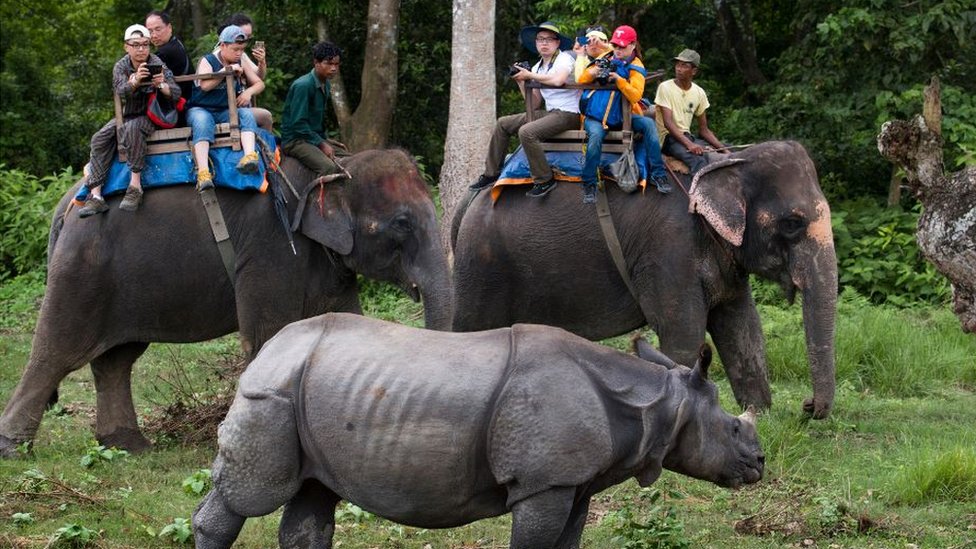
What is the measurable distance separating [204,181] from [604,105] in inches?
103

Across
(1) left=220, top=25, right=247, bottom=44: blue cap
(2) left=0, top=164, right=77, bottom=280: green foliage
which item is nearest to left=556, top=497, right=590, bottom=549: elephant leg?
(1) left=220, top=25, right=247, bottom=44: blue cap

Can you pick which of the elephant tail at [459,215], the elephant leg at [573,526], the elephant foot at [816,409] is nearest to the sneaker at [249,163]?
the elephant tail at [459,215]

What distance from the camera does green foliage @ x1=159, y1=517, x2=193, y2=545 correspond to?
22.9ft

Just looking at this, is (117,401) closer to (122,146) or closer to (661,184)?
(122,146)

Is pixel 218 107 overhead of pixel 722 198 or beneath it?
overhead

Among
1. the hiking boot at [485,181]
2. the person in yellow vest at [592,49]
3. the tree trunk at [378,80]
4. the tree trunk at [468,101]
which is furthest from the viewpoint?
the tree trunk at [378,80]

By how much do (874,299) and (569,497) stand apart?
9624 millimetres

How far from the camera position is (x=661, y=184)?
31.0ft

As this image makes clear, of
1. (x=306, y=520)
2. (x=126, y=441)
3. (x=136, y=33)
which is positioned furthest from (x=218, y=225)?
(x=306, y=520)

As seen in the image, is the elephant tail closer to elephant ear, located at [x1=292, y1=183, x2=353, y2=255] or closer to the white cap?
elephant ear, located at [x1=292, y1=183, x2=353, y2=255]

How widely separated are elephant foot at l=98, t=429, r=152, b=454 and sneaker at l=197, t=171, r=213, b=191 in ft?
5.60

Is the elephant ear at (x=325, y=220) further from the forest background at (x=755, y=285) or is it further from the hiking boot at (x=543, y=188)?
the forest background at (x=755, y=285)

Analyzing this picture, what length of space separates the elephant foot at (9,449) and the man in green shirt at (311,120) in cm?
257

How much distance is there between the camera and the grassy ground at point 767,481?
7141 mm
